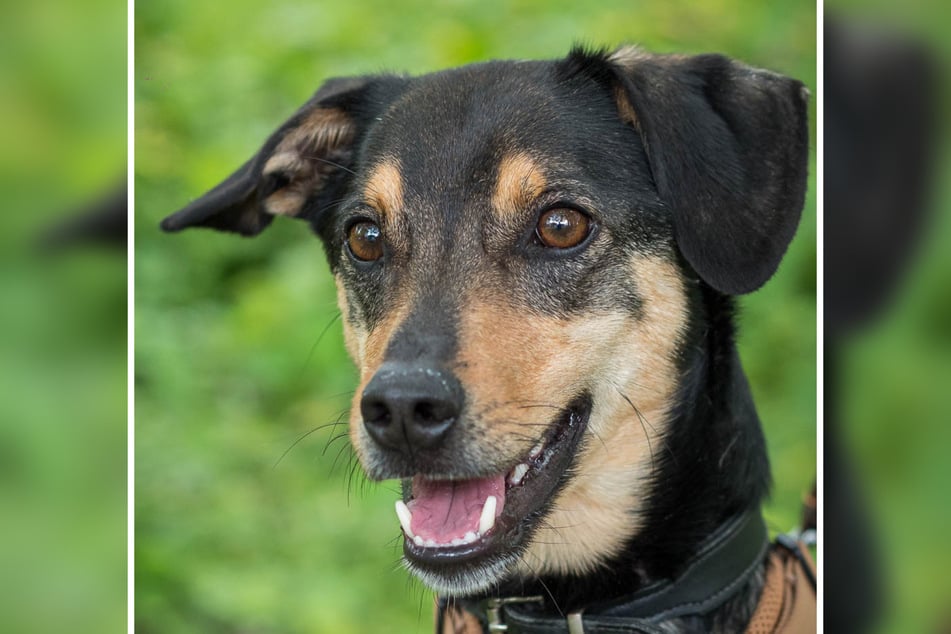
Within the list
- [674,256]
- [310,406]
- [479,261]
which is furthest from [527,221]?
[310,406]

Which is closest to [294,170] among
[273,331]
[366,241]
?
[366,241]

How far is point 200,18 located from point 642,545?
3.05 metres

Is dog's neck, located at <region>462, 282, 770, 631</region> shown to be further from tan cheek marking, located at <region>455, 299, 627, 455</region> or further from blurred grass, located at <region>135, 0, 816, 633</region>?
blurred grass, located at <region>135, 0, 816, 633</region>

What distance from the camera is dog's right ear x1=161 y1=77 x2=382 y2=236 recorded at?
11.4 ft

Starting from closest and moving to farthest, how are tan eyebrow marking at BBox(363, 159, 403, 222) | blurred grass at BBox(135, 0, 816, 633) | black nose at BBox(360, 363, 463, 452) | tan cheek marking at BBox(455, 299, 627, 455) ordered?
black nose at BBox(360, 363, 463, 452), tan cheek marking at BBox(455, 299, 627, 455), tan eyebrow marking at BBox(363, 159, 403, 222), blurred grass at BBox(135, 0, 816, 633)

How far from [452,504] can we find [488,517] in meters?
0.12

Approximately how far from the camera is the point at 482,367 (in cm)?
283

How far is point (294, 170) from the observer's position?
12.3 ft
